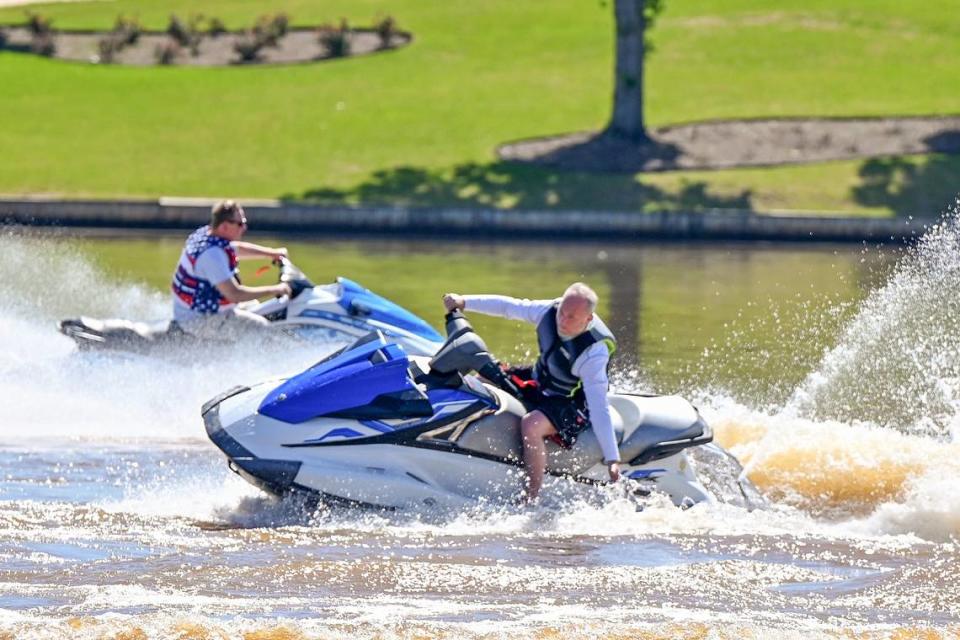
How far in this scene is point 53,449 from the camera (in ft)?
40.5

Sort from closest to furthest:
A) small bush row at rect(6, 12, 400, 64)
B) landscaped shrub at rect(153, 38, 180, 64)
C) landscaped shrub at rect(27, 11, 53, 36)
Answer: landscaped shrub at rect(153, 38, 180, 64), small bush row at rect(6, 12, 400, 64), landscaped shrub at rect(27, 11, 53, 36)

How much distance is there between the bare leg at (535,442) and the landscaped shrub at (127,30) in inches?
1206

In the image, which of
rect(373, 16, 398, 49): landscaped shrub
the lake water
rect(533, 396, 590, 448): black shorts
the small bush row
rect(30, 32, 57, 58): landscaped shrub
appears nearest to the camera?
the lake water

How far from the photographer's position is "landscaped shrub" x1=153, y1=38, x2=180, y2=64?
38.0 meters

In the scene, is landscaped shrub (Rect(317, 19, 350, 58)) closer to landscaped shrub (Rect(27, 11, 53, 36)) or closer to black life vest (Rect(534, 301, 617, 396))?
landscaped shrub (Rect(27, 11, 53, 36))

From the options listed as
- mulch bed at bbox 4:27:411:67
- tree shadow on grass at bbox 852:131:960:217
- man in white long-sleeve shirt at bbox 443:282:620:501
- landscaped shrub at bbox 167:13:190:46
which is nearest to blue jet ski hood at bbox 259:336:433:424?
man in white long-sleeve shirt at bbox 443:282:620:501

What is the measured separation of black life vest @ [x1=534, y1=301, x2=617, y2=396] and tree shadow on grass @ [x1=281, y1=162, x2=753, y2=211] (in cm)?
1642

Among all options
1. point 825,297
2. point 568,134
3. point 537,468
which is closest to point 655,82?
point 568,134

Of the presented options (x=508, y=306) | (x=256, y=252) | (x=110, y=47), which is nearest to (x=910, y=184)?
(x=256, y=252)

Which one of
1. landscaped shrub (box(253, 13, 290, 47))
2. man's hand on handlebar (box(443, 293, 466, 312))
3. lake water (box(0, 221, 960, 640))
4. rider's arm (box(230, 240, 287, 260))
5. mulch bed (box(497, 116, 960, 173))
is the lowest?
mulch bed (box(497, 116, 960, 173))

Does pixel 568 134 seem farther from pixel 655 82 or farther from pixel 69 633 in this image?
pixel 69 633

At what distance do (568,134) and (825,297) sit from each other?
40.2ft

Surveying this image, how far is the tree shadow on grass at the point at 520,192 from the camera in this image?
26922 mm

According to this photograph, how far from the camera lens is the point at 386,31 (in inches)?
1565
